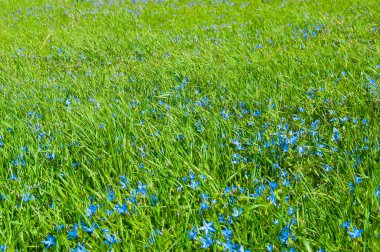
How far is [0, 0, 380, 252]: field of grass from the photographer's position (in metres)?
2.07

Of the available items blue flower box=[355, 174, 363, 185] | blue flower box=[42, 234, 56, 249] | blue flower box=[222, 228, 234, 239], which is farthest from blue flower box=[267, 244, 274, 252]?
blue flower box=[42, 234, 56, 249]

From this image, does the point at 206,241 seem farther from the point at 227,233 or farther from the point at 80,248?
the point at 80,248

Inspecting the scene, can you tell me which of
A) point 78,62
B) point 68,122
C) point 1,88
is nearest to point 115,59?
point 78,62

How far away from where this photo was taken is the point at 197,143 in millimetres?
2961

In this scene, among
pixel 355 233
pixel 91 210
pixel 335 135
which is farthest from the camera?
pixel 335 135

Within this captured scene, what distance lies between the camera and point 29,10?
32.2ft

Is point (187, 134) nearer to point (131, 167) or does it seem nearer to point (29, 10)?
point (131, 167)

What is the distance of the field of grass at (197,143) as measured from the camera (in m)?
2.07

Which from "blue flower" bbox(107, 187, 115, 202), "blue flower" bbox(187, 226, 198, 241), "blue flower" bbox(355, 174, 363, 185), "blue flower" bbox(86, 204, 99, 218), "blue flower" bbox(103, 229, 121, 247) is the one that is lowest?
"blue flower" bbox(103, 229, 121, 247)

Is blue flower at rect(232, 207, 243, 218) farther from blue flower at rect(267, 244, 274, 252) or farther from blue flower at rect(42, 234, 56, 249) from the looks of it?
blue flower at rect(42, 234, 56, 249)

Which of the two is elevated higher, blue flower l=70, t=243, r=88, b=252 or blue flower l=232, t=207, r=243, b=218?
blue flower l=232, t=207, r=243, b=218

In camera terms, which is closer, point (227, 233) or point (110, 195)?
point (227, 233)

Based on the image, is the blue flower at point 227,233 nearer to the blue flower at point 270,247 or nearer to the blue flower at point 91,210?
the blue flower at point 270,247

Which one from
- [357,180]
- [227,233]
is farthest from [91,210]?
[357,180]
